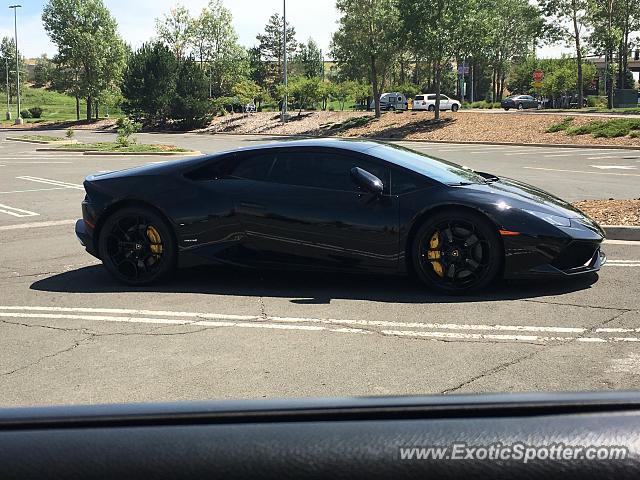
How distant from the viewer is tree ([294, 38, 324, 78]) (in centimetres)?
12838

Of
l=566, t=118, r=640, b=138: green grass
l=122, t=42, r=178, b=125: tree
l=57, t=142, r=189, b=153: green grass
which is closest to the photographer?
l=57, t=142, r=189, b=153: green grass

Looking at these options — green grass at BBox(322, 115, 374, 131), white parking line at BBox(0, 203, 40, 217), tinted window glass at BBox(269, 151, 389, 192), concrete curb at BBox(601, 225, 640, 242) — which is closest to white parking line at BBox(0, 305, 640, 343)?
tinted window glass at BBox(269, 151, 389, 192)

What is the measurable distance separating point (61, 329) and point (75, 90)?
224ft

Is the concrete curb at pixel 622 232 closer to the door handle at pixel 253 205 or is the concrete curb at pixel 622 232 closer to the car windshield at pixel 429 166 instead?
the car windshield at pixel 429 166

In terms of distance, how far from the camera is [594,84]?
94.4m

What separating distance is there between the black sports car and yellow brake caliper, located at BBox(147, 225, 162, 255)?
0.01 meters

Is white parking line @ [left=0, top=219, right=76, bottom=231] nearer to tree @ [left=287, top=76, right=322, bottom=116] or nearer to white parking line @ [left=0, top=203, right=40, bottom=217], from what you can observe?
white parking line @ [left=0, top=203, right=40, bottom=217]

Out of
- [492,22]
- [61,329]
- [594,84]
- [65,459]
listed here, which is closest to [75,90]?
[492,22]

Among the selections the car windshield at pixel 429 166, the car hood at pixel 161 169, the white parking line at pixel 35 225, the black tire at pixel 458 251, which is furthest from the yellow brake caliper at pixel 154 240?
the white parking line at pixel 35 225

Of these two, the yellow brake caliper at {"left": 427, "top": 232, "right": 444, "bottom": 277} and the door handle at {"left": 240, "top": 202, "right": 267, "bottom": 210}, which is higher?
the door handle at {"left": 240, "top": 202, "right": 267, "bottom": 210}

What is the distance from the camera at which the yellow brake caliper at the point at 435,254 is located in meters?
6.52

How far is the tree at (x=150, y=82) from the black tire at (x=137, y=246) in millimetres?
53534

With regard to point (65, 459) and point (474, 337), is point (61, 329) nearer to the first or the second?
point (474, 337)

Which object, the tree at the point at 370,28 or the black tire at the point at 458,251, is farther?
the tree at the point at 370,28
